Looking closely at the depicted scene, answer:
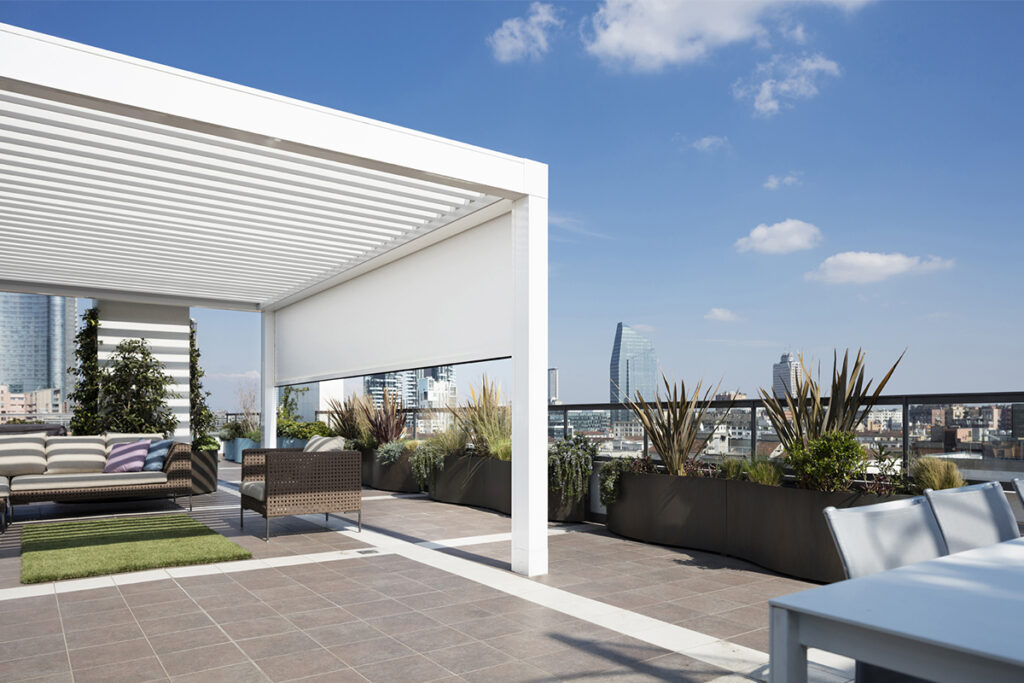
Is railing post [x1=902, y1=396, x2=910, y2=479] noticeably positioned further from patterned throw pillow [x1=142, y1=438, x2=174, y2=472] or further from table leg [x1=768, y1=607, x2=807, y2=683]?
patterned throw pillow [x1=142, y1=438, x2=174, y2=472]

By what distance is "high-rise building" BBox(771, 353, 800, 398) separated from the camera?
570 cm

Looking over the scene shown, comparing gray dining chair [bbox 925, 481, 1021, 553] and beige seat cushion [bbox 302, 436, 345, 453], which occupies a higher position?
gray dining chair [bbox 925, 481, 1021, 553]

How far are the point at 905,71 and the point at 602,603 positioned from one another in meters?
45.4

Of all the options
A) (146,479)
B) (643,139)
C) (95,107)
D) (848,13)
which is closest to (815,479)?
(95,107)

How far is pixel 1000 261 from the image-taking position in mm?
40906

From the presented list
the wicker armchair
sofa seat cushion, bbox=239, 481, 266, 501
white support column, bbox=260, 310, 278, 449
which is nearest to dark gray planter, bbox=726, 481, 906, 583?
the wicker armchair

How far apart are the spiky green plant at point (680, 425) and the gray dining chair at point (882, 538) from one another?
3.66m

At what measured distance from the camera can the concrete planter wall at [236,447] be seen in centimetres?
1694

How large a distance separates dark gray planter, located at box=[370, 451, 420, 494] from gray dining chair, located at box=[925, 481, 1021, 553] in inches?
311

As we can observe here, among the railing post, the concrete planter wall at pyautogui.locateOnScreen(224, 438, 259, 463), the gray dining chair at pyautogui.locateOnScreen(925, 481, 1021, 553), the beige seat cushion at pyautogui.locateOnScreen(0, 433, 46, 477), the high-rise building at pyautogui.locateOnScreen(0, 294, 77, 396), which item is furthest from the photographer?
the high-rise building at pyautogui.locateOnScreen(0, 294, 77, 396)

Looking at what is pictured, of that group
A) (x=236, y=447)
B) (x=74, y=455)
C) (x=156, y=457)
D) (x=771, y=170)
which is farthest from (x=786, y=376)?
(x=771, y=170)

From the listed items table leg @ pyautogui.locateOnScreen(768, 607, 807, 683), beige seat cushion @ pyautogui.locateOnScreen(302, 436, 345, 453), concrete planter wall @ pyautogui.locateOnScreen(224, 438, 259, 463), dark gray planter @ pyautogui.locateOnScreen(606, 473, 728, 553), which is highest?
table leg @ pyautogui.locateOnScreen(768, 607, 807, 683)

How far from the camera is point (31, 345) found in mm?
29281

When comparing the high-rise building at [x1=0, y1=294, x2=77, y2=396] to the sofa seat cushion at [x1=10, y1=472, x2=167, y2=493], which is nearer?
the sofa seat cushion at [x1=10, y1=472, x2=167, y2=493]
